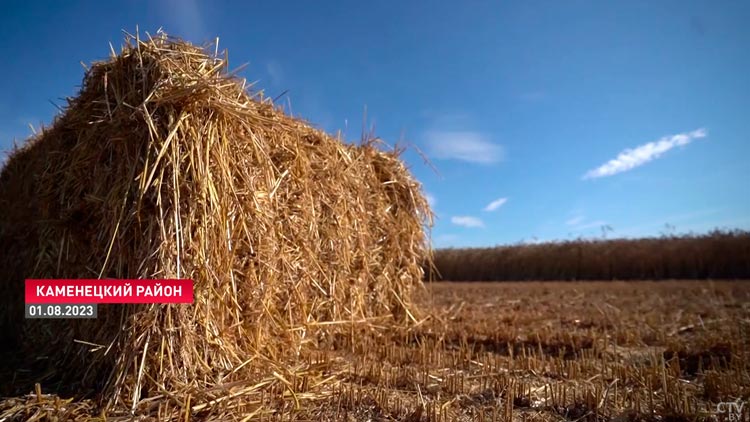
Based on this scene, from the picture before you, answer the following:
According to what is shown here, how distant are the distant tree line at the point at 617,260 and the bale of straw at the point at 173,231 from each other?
9.15 metres

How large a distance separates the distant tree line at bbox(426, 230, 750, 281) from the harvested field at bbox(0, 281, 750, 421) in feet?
25.0

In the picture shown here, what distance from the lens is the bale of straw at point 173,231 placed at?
2627 millimetres

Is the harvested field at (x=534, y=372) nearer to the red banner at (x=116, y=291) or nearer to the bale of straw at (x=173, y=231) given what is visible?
the bale of straw at (x=173, y=231)

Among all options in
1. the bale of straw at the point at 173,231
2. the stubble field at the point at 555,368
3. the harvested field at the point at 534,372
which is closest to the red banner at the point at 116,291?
the bale of straw at the point at 173,231

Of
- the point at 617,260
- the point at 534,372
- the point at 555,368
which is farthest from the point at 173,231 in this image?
the point at 617,260

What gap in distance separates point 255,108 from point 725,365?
425 cm

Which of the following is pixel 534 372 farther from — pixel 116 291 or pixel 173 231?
pixel 116 291

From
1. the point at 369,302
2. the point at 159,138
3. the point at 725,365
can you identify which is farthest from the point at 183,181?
the point at 725,365

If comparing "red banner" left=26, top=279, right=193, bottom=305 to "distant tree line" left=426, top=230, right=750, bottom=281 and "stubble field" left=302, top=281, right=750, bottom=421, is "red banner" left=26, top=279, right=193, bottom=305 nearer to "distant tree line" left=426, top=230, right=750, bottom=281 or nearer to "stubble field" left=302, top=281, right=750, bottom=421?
"stubble field" left=302, top=281, right=750, bottom=421

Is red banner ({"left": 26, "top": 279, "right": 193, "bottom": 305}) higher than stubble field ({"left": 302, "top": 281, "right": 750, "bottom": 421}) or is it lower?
higher

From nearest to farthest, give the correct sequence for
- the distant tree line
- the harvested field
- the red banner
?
the harvested field
the red banner
the distant tree line

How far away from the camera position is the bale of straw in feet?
8.62

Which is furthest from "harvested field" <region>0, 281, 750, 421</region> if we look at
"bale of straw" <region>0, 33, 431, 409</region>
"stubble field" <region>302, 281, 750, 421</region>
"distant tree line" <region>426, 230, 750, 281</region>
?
"distant tree line" <region>426, 230, 750, 281</region>

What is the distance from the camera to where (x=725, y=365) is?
3.23 m
